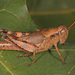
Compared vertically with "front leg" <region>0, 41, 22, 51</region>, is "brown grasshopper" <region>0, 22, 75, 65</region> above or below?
above

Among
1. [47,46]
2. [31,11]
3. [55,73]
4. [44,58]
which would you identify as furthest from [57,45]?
[31,11]

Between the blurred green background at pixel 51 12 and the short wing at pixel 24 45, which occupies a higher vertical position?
the blurred green background at pixel 51 12

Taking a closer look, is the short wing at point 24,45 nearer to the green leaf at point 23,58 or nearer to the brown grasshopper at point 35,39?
the brown grasshopper at point 35,39

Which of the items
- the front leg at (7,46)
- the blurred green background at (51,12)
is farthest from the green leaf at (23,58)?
the blurred green background at (51,12)

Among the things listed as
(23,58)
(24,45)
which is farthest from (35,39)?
(23,58)

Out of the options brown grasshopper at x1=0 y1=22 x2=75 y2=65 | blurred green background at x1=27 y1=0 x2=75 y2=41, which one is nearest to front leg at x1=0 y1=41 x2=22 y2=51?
brown grasshopper at x1=0 y1=22 x2=75 y2=65

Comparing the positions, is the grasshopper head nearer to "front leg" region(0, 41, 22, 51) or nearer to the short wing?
the short wing

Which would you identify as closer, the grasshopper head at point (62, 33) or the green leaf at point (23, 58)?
the green leaf at point (23, 58)
